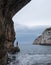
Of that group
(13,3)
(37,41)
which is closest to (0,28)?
(13,3)

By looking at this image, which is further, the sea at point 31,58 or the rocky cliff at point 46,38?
the rocky cliff at point 46,38

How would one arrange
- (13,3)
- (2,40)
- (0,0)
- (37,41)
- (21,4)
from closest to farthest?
(0,0) < (2,40) < (13,3) < (21,4) < (37,41)

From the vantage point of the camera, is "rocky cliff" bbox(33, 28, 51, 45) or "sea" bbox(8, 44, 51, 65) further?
"rocky cliff" bbox(33, 28, 51, 45)

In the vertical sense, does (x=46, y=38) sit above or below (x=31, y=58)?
above

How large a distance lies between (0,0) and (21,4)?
7549mm

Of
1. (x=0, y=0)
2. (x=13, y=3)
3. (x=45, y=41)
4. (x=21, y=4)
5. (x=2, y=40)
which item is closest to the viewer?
(x=0, y=0)

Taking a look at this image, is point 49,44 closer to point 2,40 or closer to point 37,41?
point 37,41

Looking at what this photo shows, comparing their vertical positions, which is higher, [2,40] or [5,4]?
[5,4]

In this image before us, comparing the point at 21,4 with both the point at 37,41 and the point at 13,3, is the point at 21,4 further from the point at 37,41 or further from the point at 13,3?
the point at 37,41

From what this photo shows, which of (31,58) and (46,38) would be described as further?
(46,38)

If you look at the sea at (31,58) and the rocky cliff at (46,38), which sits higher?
the rocky cliff at (46,38)

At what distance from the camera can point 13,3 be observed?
3009cm

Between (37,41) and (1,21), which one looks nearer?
(1,21)

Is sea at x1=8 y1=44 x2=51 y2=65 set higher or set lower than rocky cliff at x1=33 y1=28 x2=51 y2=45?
lower
